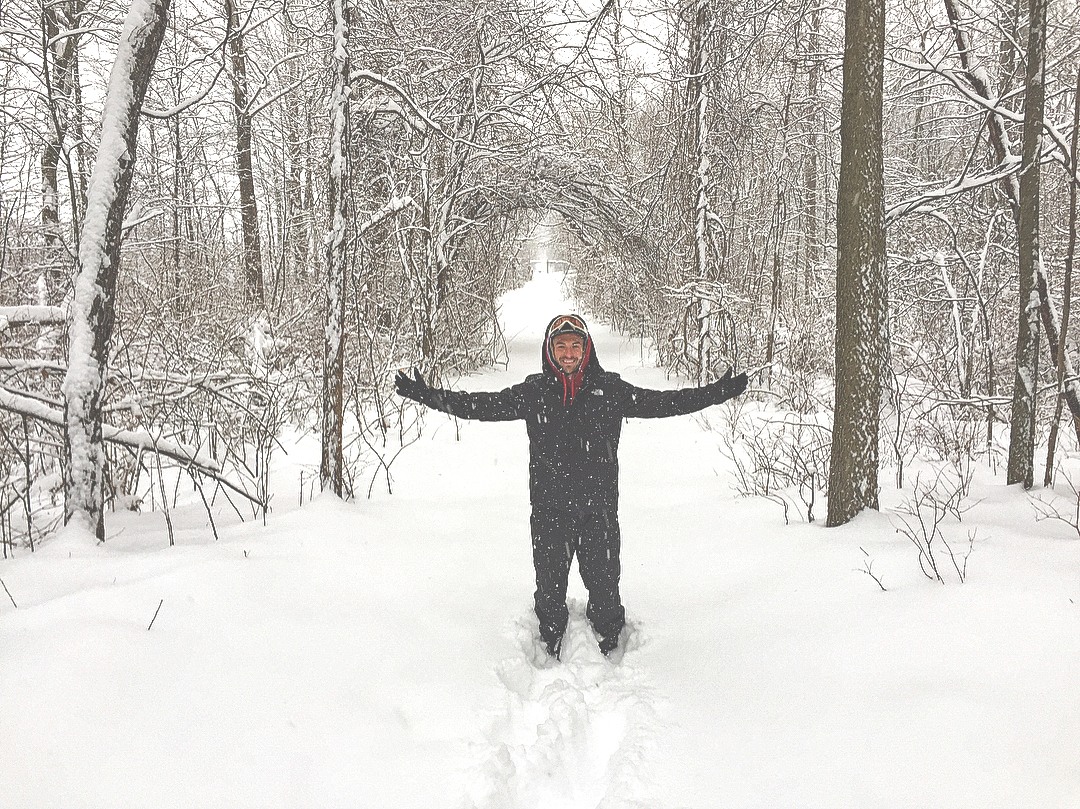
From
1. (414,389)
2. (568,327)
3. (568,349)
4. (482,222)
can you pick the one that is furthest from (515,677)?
(482,222)

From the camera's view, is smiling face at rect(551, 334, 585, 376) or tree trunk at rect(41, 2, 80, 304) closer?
smiling face at rect(551, 334, 585, 376)

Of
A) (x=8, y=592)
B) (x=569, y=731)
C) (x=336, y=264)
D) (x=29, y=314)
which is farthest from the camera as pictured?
(x=336, y=264)

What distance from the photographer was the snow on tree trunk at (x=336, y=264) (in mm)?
4770

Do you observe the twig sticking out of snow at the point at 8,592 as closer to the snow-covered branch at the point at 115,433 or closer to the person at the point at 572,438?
the snow-covered branch at the point at 115,433

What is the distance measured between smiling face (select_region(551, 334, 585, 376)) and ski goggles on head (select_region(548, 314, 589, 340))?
0.07 feet

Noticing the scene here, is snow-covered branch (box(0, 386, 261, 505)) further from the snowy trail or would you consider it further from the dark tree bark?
the dark tree bark

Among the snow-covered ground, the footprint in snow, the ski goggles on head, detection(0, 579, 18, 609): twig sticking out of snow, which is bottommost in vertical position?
the footprint in snow

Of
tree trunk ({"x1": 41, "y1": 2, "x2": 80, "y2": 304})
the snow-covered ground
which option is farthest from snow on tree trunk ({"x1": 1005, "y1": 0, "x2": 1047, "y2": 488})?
tree trunk ({"x1": 41, "y1": 2, "x2": 80, "y2": 304})

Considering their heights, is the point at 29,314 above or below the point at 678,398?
→ above

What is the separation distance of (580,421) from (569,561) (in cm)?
84

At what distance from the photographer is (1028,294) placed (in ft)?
14.7

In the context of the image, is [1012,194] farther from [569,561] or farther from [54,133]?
[54,133]

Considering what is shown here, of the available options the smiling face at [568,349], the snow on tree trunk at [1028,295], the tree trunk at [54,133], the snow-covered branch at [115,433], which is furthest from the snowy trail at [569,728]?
the tree trunk at [54,133]

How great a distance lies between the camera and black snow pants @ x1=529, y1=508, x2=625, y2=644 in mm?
3623
